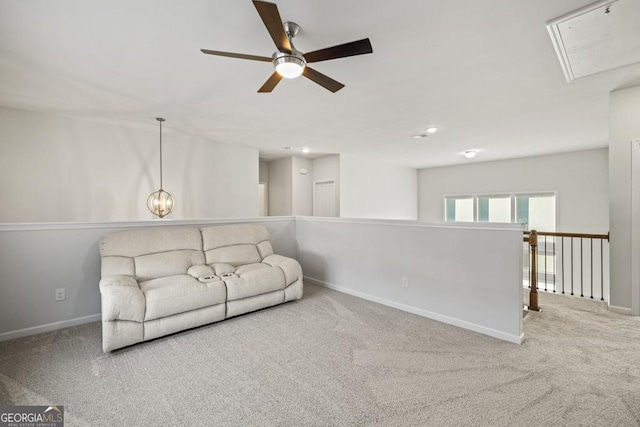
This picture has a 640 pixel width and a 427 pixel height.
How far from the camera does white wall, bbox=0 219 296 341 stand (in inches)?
110

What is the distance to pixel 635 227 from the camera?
10.4ft

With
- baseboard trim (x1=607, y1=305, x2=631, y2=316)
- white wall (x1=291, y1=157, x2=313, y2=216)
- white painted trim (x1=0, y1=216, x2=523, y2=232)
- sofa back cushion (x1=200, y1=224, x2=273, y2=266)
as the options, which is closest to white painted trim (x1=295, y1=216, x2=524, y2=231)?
white painted trim (x1=0, y1=216, x2=523, y2=232)

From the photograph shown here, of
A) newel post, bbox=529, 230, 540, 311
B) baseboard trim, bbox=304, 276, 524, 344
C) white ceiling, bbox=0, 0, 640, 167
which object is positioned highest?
white ceiling, bbox=0, 0, 640, 167

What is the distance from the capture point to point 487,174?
746 centimetres

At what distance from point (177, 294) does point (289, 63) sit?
7.74 ft

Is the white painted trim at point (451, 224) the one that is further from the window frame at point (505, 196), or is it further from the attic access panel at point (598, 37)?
the window frame at point (505, 196)

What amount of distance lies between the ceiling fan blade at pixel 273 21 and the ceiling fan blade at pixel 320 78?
25cm

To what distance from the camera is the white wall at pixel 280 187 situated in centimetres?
705

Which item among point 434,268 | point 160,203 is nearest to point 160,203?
point 160,203

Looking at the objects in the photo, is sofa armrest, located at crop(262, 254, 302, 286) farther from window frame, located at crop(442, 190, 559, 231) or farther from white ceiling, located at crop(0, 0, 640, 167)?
window frame, located at crop(442, 190, 559, 231)

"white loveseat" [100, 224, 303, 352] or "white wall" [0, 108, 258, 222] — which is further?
"white wall" [0, 108, 258, 222]

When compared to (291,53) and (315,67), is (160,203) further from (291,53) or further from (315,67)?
(291,53)

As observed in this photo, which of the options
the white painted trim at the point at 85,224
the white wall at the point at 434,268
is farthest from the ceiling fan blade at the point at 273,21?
the white painted trim at the point at 85,224

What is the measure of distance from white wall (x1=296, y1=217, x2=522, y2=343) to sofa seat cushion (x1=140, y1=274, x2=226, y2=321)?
1.88 metres
